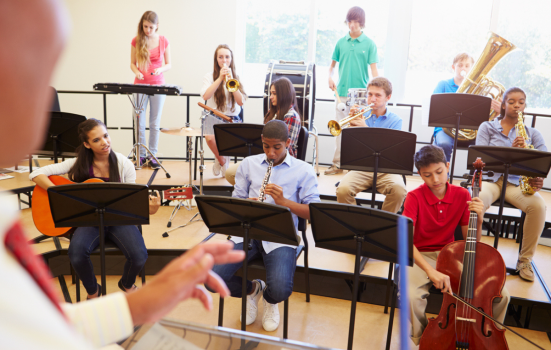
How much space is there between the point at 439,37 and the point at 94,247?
570 centimetres

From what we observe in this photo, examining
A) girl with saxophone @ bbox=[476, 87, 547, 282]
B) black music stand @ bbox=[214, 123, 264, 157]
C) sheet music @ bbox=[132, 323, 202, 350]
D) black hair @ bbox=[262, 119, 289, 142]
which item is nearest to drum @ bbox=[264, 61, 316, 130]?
black music stand @ bbox=[214, 123, 264, 157]

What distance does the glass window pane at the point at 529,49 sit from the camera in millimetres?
5961

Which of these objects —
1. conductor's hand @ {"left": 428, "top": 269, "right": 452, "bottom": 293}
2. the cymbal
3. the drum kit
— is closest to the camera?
conductor's hand @ {"left": 428, "top": 269, "right": 452, "bottom": 293}

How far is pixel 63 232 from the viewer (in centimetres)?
309

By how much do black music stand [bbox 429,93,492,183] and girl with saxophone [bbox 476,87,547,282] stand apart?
0.17m

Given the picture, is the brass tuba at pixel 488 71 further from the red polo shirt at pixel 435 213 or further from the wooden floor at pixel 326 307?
the red polo shirt at pixel 435 213

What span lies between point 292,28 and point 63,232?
5.23 m

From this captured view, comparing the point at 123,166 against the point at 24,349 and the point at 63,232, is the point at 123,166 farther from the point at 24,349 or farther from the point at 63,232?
the point at 24,349

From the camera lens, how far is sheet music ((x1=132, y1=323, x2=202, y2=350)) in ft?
2.44

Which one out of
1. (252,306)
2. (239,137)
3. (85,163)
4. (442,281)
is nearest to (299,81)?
(239,137)

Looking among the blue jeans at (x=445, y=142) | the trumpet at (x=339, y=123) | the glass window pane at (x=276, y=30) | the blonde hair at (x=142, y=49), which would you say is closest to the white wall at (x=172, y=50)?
the glass window pane at (x=276, y=30)

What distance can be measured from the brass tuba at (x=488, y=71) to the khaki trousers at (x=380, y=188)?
1629 millimetres

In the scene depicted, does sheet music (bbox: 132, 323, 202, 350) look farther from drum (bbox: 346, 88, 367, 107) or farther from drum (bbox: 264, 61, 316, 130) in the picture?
drum (bbox: 264, 61, 316, 130)

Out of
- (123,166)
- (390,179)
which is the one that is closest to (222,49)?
(123,166)
